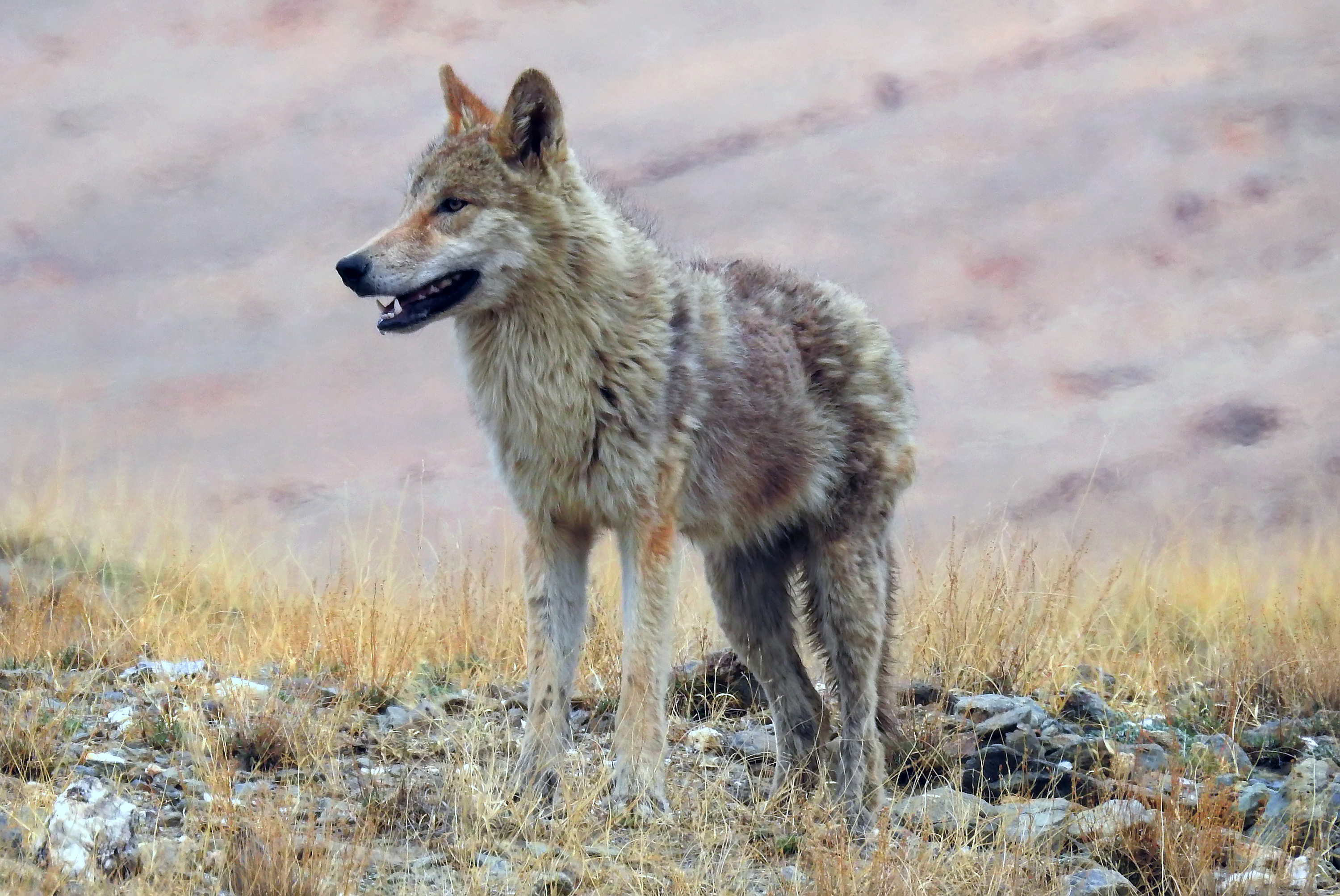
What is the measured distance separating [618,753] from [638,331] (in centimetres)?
183

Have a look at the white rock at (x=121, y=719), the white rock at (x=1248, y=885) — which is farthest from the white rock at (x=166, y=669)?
the white rock at (x=1248, y=885)

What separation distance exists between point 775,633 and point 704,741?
2.89 ft

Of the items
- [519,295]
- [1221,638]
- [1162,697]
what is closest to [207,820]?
[519,295]

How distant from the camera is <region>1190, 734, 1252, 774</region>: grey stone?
715 cm

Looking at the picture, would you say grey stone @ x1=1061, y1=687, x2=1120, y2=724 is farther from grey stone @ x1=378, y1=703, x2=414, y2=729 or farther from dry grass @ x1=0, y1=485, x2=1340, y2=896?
grey stone @ x1=378, y1=703, x2=414, y2=729

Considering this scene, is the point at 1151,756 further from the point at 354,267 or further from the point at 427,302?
the point at 354,267

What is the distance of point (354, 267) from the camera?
5969 mm

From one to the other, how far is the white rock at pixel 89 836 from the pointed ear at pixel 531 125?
122 inches

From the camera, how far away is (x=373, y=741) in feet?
23.5

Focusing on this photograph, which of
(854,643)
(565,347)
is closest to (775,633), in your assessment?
(854,643)

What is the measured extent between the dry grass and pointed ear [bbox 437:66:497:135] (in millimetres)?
2735

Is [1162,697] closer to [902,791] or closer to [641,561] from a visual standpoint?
[902,791]

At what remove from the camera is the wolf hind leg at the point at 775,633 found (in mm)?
7055

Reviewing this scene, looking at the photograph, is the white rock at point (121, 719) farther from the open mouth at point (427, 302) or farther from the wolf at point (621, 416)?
the open mouth at point (427, 302)
